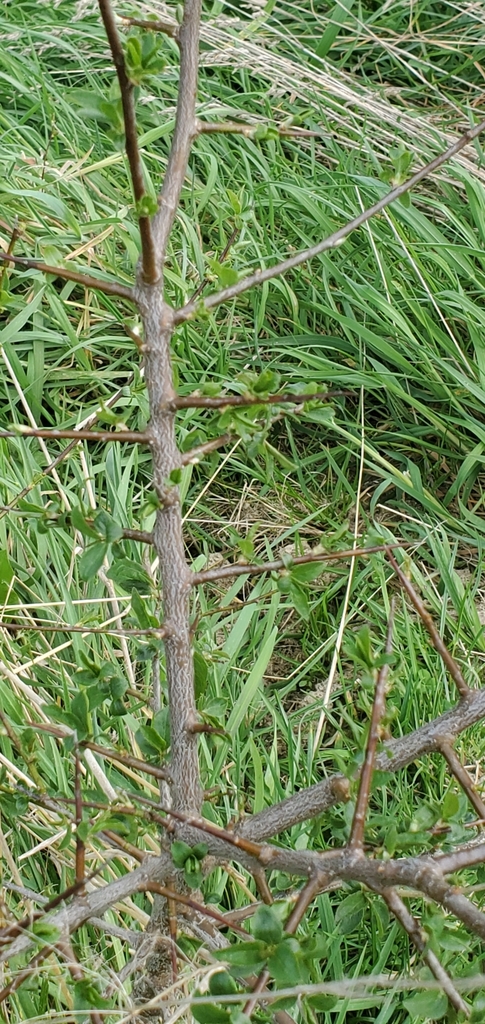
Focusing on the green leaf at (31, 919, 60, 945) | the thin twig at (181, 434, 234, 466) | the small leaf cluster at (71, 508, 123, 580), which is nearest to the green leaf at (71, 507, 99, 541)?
the small leaf cluster at (71, 508, 123, 580)

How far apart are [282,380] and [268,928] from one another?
1.61 m

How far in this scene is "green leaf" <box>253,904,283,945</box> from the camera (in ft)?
1.95

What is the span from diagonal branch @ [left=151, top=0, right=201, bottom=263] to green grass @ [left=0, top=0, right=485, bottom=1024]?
1.85 feet

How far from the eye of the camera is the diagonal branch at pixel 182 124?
29.7 inches

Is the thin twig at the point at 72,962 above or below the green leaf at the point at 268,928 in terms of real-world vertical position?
below

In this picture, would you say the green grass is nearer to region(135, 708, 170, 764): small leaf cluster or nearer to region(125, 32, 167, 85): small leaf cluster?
region(135, 708, 170, 764): small leaf cluster

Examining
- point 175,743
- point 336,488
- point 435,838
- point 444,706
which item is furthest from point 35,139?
point 435,838

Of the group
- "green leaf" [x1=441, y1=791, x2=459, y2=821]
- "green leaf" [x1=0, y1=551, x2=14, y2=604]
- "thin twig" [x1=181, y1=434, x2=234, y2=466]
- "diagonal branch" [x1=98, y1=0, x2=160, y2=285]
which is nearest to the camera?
"diagonal branch" [x1=98, y1=0, x2=160, y2=285]

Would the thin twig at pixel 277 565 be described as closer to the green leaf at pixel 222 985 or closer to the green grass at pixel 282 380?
the green leaf at pixel 222 985

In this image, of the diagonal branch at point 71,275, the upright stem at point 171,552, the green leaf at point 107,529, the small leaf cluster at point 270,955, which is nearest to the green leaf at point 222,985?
the small leaf cluster at point 270,955

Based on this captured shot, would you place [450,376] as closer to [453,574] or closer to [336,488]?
[336,488]

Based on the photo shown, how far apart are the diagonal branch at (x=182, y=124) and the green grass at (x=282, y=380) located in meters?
0.56

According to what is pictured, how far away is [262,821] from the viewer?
82 centimetres

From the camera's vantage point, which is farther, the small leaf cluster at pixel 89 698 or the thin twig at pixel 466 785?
the small leaf cluster at pixel 89 698
